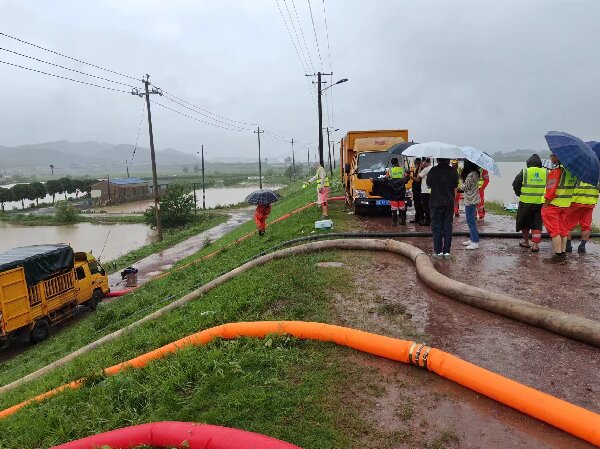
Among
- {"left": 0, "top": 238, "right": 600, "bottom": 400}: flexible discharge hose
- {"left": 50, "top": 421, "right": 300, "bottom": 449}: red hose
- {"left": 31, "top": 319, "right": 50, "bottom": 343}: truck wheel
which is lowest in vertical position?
{"left": 31, "top": 319, "right": 50, "bottom": 343}: truck wheel

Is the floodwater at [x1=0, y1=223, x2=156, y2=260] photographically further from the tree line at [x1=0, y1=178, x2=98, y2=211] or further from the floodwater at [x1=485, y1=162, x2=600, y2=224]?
the floodwater at [x1=485, y1=162, x2=600, y2=224]

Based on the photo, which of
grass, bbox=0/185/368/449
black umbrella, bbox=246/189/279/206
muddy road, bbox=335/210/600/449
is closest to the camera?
muddy road, bbox=335/210/600/449

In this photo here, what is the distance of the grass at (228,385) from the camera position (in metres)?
3.87

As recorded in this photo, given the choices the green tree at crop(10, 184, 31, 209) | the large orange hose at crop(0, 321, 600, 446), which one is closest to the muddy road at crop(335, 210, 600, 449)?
the large orange hose at crop(0, 321, 600, 446)

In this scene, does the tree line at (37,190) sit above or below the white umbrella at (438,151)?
below

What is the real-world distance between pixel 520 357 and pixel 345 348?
1.91m

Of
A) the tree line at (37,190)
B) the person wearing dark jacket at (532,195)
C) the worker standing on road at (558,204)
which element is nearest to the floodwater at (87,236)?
the tree line at (37,190)

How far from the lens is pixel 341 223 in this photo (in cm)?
1289

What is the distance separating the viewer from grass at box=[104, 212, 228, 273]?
25269 millimetres

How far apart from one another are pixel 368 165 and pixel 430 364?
1050 cm

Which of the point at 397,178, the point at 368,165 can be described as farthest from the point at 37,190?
the point at 397,178

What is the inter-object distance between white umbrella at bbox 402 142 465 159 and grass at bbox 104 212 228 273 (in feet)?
68.4

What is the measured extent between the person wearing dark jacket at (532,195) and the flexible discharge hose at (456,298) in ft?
8.10

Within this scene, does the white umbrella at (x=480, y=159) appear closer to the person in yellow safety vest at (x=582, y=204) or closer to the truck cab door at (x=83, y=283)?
the person in yellow safety vest at (x=582, y=204)
